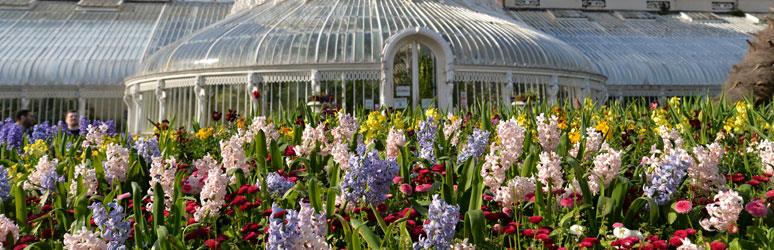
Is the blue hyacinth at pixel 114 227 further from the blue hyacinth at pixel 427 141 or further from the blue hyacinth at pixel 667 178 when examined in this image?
the blue hyacinth at pixel 667 178

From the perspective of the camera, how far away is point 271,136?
5074mm

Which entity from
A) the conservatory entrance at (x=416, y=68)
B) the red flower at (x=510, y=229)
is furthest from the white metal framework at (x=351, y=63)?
the red flower at (x=510, y=229)

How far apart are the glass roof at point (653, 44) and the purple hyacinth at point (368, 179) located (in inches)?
995

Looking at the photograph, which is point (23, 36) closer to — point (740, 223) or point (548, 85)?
point (548, 85)

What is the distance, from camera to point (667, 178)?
311 centimetres

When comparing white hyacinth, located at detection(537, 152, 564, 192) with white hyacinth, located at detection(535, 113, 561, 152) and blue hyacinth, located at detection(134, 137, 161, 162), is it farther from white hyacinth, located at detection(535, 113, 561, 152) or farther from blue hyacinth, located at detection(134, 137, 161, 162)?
blue hyacinth, located at detection(134, 137, 161, 162)

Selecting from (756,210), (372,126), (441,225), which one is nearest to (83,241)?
(441,225)

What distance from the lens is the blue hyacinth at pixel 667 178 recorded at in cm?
305

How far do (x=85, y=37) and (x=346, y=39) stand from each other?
1526 centimetres

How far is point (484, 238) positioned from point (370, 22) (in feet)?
57.4

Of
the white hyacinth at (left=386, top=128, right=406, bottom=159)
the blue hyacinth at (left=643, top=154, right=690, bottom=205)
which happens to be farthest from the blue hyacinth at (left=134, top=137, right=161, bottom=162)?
the blue hyacinth at (left=643, top=154, right=690, bottom=205)

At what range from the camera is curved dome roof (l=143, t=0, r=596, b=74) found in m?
18.5

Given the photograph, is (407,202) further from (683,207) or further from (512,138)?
(683,207)

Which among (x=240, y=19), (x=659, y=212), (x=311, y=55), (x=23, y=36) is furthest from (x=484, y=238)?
(x=23, y=36)
